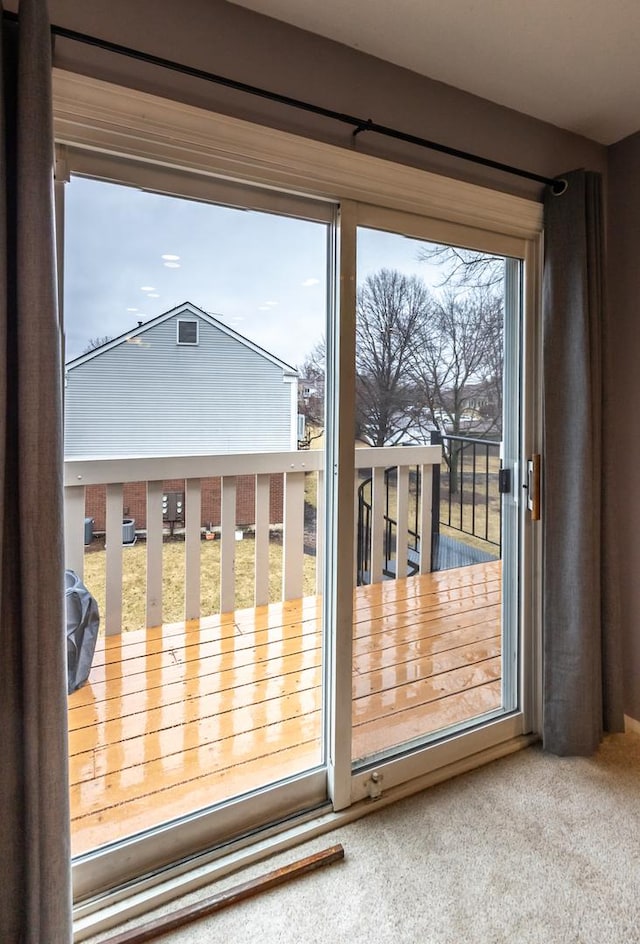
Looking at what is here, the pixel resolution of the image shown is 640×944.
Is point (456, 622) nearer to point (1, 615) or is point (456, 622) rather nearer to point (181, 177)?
point (1, 615)

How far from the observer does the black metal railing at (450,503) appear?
189 centimetres

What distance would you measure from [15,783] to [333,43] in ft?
7.13

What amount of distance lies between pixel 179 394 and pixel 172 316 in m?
0.24

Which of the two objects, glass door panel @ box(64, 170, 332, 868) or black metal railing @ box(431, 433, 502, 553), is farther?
black metal railing @ box(431, 433, 502, 553)

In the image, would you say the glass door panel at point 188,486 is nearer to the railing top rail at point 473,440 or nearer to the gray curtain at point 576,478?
the railing top rail at point 473,440

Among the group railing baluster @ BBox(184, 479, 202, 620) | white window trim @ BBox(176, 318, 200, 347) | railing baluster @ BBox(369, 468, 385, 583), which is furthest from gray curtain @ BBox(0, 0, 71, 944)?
railing baluster @ BBox(369, 468, 385, 583)

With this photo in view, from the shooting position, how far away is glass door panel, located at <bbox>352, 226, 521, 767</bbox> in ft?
5.95

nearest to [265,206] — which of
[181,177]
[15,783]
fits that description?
[181,177]

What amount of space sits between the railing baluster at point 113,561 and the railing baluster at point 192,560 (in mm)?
282

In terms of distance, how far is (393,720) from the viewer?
192 cm

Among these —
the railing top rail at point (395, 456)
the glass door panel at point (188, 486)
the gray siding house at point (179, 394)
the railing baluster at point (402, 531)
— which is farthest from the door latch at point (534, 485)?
the gray siding house at point (179, 394)

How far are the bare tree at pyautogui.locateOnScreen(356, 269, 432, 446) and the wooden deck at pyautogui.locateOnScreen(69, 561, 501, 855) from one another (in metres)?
0.62

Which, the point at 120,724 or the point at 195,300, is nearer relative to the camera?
the point at 195,300

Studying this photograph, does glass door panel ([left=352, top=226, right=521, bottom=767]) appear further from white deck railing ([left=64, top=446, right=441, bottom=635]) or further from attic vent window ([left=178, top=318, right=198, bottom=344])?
attic vent window ([left=178, top=318, right=198, bottom=344])
